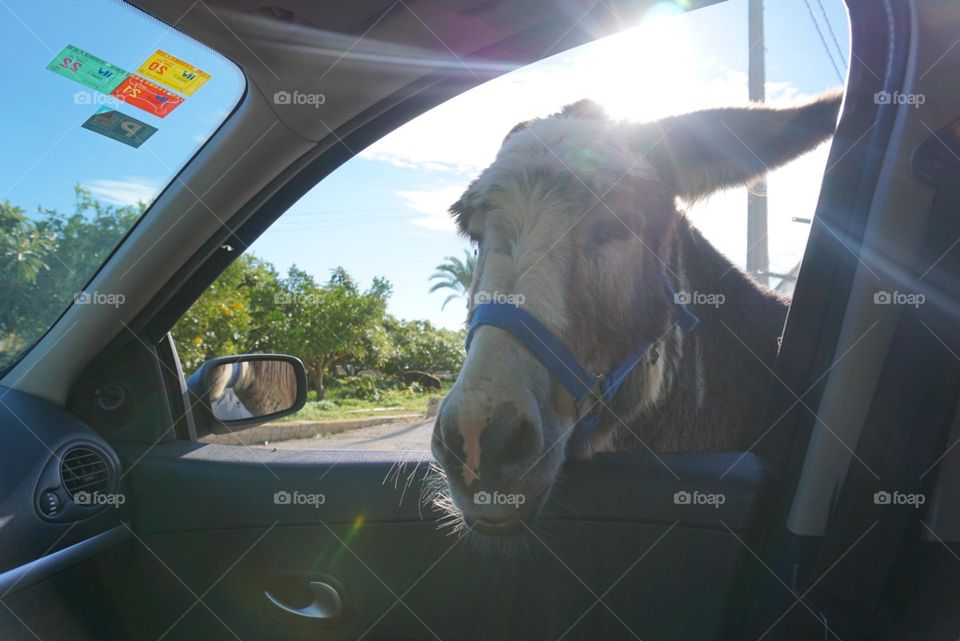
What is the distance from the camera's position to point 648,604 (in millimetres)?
1628

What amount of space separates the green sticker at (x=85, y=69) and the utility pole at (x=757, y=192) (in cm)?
207

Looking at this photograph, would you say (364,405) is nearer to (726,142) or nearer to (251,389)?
(251,389)

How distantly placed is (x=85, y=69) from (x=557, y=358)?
5.78 feet

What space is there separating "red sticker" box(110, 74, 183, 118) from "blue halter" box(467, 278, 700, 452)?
131 cm

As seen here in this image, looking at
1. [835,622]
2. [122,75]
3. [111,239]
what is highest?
[122,75]

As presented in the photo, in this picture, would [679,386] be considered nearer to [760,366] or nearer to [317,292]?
[760,366]

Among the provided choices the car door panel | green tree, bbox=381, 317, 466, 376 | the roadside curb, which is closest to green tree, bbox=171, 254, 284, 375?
the roadside curb

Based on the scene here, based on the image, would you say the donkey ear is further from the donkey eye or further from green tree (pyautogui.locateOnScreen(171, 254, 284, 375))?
green tree (pyautogui.locateOnScreen(171, 254, 284, 375))

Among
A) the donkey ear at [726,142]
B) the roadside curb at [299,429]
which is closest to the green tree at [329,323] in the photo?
the roadside curb at [299,429]

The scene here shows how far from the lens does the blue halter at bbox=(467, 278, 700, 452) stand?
1.62m

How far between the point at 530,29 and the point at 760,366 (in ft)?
5.06

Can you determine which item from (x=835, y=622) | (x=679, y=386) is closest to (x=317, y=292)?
(x=679, y=386)

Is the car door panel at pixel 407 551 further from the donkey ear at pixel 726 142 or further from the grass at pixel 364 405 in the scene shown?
the grass at pixel 364 405

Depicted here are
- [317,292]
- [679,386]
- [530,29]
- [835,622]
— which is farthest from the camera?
[317,292]
